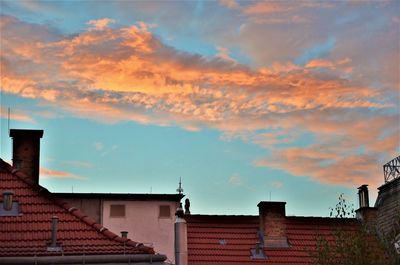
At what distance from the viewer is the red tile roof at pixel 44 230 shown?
2761 cm

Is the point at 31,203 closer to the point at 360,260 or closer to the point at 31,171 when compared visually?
the point at 31,171

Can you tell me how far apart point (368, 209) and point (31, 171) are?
1949cm

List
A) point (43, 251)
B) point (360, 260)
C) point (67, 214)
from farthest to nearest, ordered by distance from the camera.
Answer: point (360, 260)
point (67, 214)
point (43, 251)

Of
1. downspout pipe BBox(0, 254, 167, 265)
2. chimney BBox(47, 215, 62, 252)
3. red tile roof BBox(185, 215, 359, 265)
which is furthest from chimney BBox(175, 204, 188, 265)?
red tile roof BBox(185, 215, 359, 265)

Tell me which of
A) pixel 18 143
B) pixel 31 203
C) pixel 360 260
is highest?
pixel 18 143

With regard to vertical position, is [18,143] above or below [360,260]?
above

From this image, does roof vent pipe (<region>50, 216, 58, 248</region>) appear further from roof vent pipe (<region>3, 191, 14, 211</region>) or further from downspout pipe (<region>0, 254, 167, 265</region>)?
roof vent pipe (<region>3, 191, 14, 211</region>)

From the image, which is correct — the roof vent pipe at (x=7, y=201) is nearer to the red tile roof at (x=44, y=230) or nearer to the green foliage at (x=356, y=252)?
the red tile roof at (x=44, y=230)

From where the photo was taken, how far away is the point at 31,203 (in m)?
30.1

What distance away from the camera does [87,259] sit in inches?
1065

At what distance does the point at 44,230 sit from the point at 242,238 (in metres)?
16.9

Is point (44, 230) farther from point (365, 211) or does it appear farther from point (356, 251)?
point (365, 211)

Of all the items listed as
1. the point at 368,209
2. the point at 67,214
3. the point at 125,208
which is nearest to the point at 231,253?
the point at 125,208

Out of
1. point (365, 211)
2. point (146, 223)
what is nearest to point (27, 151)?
point (146, 223)
